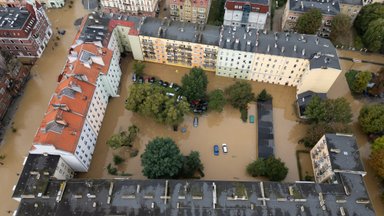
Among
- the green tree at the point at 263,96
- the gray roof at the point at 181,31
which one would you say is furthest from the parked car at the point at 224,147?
the gray roof at the point at 181,31

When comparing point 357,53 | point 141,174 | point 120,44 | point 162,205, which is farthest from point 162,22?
point 357,53

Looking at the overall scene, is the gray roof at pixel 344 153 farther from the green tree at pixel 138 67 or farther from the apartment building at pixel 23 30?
the apartment building at pixel 23 30

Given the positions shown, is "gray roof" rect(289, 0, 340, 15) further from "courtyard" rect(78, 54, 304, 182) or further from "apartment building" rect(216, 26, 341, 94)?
"courtyard" rect(78, 54, 304, 182)

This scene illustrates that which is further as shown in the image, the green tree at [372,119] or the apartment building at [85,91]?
the green tree at [372,119]

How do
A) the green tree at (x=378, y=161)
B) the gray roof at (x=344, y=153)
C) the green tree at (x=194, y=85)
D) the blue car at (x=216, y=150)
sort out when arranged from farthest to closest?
the green tree at (x=194, y=85), the blue car at (x=216, y=150), the green tree at (x=378, y=161), the gray roof at (x=344, y=153)

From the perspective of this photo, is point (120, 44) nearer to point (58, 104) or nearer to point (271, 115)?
point (58, 104)

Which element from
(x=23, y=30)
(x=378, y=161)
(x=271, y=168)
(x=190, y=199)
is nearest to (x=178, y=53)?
(x=271, y=168)

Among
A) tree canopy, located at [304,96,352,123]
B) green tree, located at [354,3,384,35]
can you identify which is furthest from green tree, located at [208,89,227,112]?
green tree, located at [354,3,384,35]
